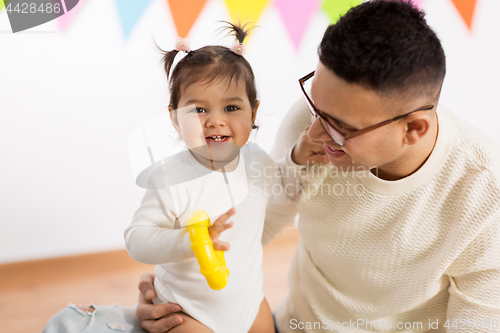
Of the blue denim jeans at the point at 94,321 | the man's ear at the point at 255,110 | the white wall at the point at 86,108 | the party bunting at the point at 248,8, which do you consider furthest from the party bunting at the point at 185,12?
the blue denim jeans at the point at 94,321

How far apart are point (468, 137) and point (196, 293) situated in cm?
68

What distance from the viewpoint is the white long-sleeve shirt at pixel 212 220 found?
798mm

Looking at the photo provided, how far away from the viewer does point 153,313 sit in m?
0.95

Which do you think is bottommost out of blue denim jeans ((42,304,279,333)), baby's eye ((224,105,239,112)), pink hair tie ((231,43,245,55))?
blue denim jeans ((42,304,279,333))

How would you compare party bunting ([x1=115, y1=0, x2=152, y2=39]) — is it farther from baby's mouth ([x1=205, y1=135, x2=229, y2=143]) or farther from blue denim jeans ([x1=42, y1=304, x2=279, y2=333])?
blue denim jeans ([x1=42, y1=304, x2=279, y2=333])

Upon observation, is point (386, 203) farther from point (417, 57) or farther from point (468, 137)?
point (417, 57)

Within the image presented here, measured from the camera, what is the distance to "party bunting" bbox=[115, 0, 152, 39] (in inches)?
48.2

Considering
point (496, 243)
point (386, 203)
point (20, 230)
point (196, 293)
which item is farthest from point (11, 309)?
point (496, 243)

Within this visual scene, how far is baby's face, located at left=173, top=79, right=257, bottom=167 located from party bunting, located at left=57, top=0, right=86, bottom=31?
→ 29.6 inches

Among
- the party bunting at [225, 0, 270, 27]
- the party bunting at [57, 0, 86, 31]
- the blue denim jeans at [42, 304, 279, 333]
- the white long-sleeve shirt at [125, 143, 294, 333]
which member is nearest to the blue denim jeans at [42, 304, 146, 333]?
the blue denim jeans at [42, 304, 279, 333]

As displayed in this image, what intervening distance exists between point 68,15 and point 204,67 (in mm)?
777

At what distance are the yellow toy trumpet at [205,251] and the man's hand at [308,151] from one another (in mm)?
338

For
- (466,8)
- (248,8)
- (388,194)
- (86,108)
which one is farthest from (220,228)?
(466,8)

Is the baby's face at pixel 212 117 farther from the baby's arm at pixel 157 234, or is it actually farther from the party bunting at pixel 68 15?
the party bunting at pixel 68 15
